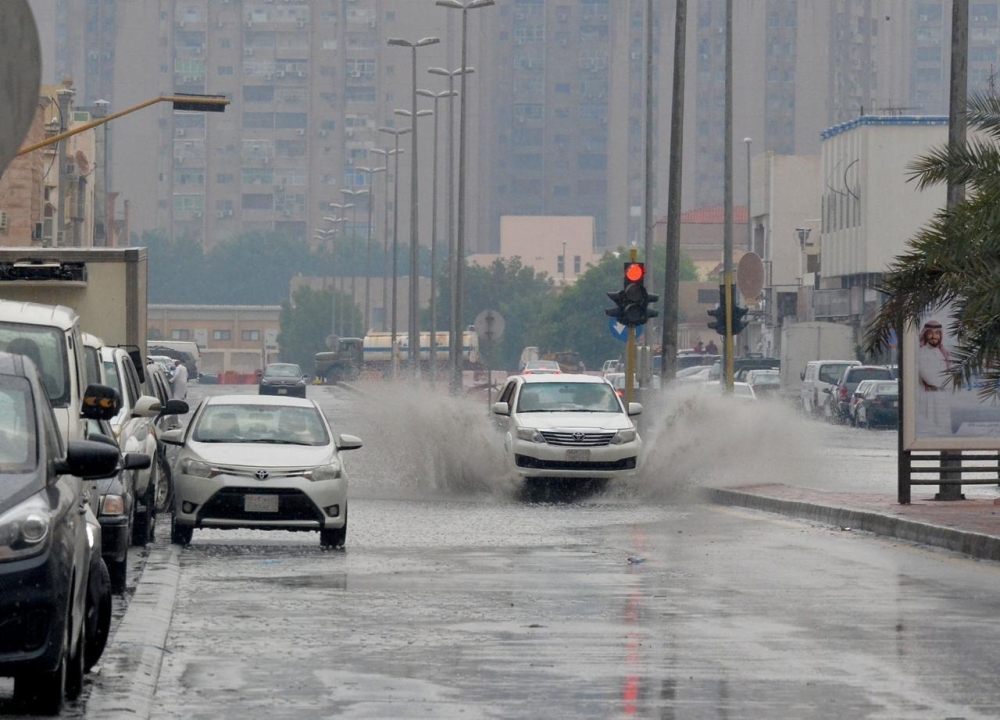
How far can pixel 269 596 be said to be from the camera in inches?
547

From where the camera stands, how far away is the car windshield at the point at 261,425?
19516 millimetres

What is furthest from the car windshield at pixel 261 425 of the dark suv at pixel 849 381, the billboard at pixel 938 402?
the dark suv at pixel 849 381

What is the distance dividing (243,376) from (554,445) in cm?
11375

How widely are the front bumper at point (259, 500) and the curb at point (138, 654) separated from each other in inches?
124

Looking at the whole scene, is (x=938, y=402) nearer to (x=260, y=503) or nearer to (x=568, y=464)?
(x=568, y=464)

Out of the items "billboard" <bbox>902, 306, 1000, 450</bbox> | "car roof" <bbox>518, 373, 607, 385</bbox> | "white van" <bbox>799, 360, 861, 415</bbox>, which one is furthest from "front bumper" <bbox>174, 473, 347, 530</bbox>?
"white van" <bbox>799, 360, 861, 415</bbox>

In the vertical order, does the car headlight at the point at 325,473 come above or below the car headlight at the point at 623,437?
above

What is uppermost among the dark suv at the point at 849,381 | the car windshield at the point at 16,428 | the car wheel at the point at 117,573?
the car windshield at the point at 16,428

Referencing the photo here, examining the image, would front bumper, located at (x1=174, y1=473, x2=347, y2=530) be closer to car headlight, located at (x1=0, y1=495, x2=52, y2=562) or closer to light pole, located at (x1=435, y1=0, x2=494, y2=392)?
car headlight, located at (x1=0, y1=495, x2=52, y2=562)

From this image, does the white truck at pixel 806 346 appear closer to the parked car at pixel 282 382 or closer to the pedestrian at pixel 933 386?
the parked car at pixel 282 382

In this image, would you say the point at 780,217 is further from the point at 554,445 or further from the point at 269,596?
the point at 269,596

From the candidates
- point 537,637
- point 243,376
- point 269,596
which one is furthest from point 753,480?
point 243,376

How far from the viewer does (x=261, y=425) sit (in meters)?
19.9

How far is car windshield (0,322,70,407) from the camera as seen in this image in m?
13.0
